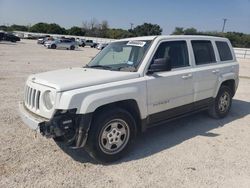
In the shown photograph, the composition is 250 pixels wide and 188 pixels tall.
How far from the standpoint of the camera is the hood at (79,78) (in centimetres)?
403

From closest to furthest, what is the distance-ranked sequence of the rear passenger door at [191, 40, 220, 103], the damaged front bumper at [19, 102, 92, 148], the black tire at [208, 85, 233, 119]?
1. the damaged front bumper at [19, 102, 92, 148]
2. the rear passenger door at [191, 40, 220, 103]
3. the black tire at [208, 85, 233, 119]

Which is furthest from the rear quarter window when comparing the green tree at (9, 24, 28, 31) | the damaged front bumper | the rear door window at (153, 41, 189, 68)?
the green tree at (9, 24, 28, 31)

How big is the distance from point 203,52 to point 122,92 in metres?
2.73

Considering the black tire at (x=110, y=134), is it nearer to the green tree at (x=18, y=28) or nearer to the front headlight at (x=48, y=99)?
the front headlight at (x=48, y=99)

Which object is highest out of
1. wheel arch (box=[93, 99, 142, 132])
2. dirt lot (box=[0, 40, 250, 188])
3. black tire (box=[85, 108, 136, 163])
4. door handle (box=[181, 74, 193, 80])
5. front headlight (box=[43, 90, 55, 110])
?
door handle (box=[181, 74, 193, 80])

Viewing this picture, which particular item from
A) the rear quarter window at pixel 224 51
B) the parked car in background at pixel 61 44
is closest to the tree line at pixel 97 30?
the parked car in background at pixel 61 44

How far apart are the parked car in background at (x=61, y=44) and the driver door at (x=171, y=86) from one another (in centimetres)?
3735

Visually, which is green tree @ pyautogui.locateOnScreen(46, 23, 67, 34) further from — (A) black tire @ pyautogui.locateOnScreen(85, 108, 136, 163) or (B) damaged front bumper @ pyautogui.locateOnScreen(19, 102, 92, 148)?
(B) damaged front bumper @ pyautogui.locateOnScreen(19, 102, 92, 148)

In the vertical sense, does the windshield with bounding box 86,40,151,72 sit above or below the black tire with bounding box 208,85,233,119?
above

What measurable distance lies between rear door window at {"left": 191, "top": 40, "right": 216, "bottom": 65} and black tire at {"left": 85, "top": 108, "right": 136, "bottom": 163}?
2.31 meters

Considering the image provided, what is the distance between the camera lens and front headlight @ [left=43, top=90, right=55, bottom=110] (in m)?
3.98

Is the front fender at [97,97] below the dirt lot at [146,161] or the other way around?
the other way around

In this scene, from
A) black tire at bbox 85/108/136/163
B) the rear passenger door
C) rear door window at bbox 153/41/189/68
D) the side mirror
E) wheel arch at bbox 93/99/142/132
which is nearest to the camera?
black tire at bbox 85/108/136/163

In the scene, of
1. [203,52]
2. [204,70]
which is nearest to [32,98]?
[204,70]
